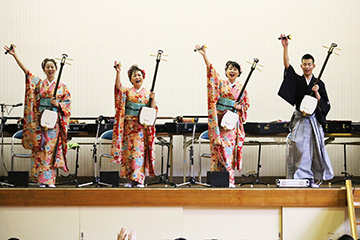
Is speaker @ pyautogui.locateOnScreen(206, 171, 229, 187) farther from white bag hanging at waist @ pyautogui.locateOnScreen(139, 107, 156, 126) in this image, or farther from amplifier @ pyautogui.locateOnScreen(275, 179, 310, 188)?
white bag hanging at waist @ pyautogui.locateOnScreen(139, 107, 156, 126)

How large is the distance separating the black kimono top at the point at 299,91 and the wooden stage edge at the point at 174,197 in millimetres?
1334

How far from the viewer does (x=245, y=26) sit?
887 centimetres

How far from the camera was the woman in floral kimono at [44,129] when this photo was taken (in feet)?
20.0

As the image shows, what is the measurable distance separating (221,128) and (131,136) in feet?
3.47

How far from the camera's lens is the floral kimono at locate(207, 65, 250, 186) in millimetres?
6238

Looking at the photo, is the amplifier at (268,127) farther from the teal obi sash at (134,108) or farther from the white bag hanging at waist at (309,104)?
the teal obi sash at (134,108)

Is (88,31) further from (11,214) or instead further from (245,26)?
(11,214)

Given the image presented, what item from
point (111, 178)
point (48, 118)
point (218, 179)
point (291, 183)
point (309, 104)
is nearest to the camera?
point (291, 183)

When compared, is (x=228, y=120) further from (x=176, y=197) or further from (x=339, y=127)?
(x=339, y=127)

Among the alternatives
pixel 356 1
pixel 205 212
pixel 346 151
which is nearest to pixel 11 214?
pixel 205 212

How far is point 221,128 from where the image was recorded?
6281mm

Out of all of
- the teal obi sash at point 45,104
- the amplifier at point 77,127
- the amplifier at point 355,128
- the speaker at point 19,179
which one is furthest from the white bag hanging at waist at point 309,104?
the amplifier at point 77,127

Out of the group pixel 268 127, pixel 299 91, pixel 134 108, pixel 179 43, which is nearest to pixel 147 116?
pixel 134 108

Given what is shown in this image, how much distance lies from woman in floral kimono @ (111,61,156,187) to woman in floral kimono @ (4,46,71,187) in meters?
0.61
